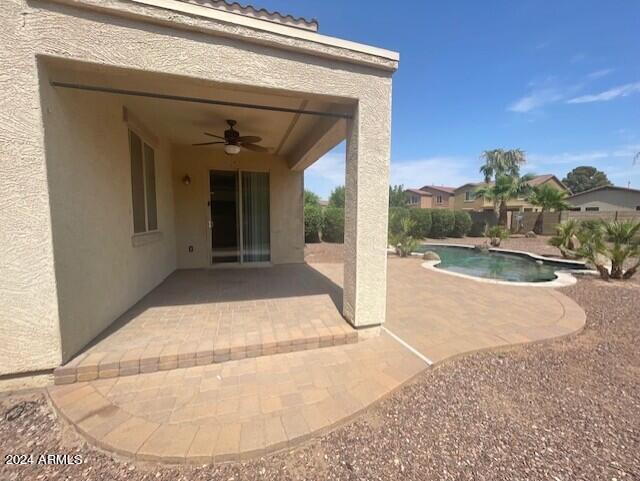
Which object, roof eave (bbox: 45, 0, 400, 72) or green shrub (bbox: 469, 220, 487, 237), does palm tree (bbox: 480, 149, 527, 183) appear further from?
roof eave (bbox: 45, 0, 400, 72)

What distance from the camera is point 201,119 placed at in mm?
4684

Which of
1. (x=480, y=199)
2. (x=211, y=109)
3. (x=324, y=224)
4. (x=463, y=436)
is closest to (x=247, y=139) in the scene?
(x=211, y=109)

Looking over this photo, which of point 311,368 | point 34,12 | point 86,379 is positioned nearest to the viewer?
point 34,12

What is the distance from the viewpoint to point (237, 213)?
7000 mm

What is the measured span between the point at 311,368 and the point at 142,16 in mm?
3561

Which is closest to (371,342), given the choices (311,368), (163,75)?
(311,368)

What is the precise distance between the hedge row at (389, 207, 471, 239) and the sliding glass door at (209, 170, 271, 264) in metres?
13.1

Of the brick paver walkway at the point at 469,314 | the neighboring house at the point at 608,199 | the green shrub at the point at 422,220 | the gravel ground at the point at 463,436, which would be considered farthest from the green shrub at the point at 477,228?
the gravel ground at the point at 463,436

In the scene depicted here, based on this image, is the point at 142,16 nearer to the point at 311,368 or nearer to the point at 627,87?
the point at 311,368

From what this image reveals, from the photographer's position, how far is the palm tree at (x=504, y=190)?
18.7m

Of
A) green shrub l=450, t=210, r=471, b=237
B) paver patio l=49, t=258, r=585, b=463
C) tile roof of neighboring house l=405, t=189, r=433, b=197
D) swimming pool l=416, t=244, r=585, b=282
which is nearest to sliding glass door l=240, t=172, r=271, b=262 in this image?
paver patio l=49, t=258, r=585, b=463

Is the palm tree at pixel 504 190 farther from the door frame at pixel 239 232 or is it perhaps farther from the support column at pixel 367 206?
the support column at pixel 367 206

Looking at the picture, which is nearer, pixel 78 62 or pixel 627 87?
pixel 78 62

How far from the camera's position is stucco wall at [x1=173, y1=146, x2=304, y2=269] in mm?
6547
